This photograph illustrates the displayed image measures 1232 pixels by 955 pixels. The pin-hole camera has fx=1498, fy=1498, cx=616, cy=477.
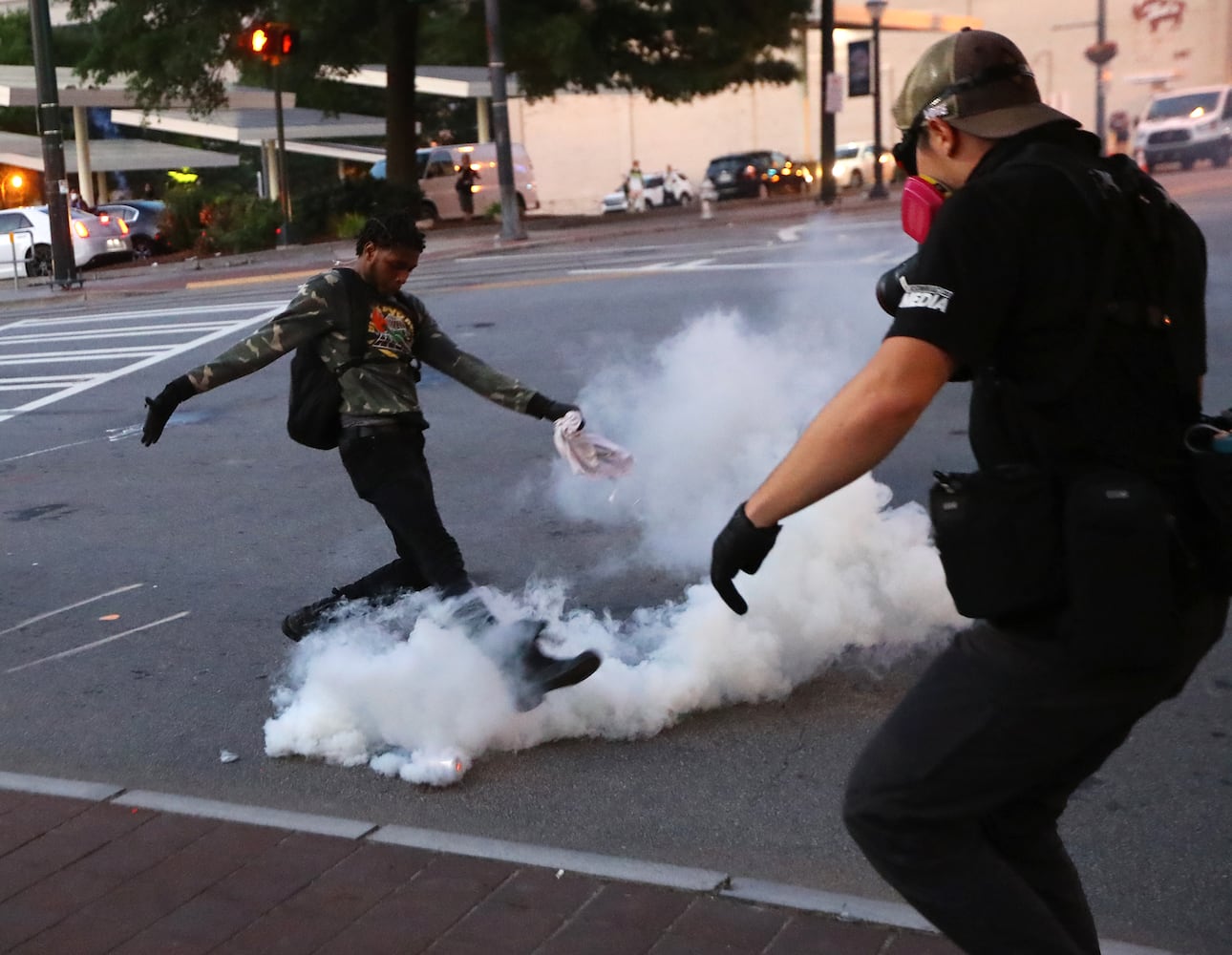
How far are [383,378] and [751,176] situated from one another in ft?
125

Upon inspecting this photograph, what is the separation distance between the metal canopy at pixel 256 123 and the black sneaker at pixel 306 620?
123ft

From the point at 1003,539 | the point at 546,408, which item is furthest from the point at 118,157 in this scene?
the point at 1003,539

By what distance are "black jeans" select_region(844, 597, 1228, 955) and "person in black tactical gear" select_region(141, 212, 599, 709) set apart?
2.38m

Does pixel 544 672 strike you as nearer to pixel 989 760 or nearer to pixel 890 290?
pixel 890 290

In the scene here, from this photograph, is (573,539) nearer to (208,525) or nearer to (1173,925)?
(208,525)

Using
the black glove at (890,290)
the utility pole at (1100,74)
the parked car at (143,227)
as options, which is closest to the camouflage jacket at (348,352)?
the black glove at (890,290)

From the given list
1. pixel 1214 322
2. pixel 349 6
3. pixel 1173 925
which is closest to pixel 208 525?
pixel 1173 925

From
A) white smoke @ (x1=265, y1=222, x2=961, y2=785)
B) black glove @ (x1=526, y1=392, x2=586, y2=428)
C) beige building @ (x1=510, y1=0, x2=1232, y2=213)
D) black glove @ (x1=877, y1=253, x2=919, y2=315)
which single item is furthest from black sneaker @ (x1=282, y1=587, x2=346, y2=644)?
beige building @ (x1=510, y1=0, x2=1232, y2=213)

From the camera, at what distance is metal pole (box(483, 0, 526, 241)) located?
25.9m

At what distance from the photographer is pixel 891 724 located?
245cm

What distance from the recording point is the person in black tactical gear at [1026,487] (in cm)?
224

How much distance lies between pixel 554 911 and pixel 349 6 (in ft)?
92.6

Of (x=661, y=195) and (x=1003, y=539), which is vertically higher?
(x=1003, y=539)

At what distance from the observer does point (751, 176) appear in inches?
1650
